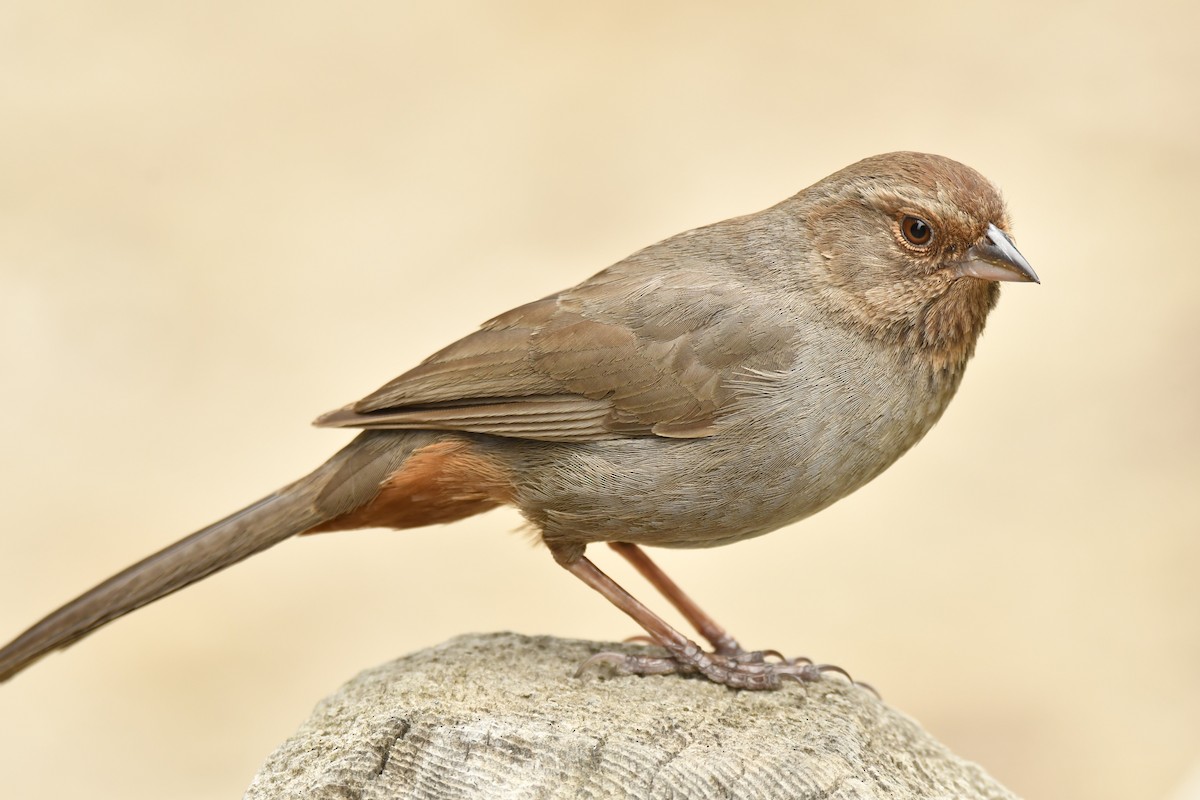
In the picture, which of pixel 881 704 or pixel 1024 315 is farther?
pixel 1024 315

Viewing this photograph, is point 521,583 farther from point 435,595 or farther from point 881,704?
point 881,704

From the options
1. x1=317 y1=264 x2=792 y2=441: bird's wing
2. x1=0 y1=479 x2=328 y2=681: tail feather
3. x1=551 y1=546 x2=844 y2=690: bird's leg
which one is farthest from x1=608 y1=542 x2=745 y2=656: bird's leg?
x1=0 y1=479 x2=328 y2=681: tail feather

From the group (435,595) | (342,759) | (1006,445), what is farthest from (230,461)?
(342,759)

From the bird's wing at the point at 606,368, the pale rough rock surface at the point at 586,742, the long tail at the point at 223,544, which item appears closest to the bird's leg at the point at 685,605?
the pale rough rock surface at the point at 586,742

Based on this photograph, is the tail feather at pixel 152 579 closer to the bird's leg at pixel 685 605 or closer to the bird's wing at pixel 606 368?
the bird's wing at pixel 606 368

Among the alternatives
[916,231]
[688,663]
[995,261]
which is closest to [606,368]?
[688,663]

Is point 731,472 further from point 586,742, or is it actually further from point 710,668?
point 586,742

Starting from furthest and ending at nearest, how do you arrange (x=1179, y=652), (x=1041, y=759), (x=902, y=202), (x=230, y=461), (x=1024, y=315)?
(x=1024, y=315) → (x=230, y=461) → (x=1179, y=652) → (x=1041, y=759) → (x=902, y=202)
